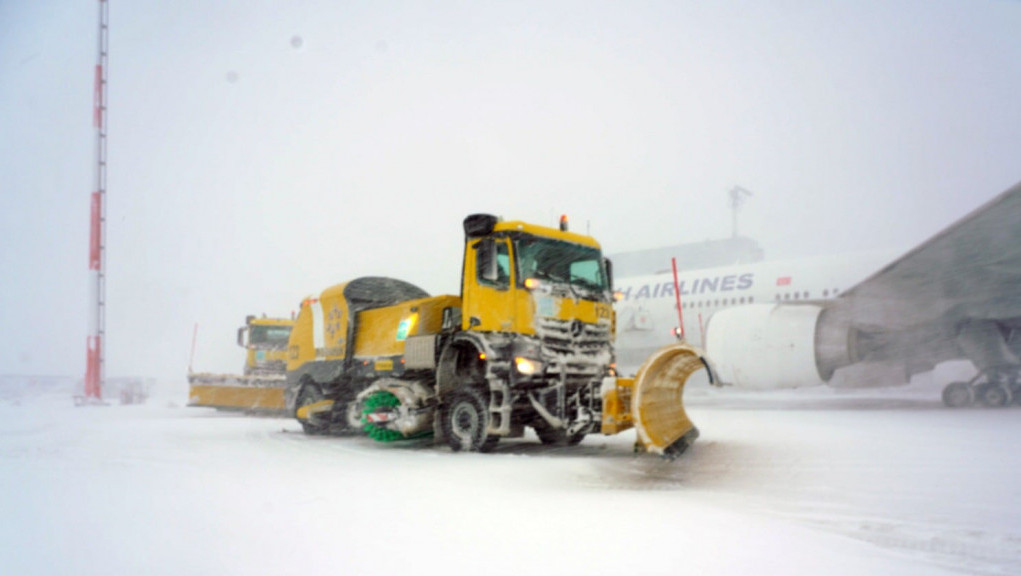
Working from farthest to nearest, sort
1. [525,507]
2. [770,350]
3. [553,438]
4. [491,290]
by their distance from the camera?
[770,350] < [553,438] < [491,290] < [525,507]

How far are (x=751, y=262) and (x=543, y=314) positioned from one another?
38.6 feet

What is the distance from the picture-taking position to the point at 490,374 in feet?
29.6

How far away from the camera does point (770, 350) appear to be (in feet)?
46.6

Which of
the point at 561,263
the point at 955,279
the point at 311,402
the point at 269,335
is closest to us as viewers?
the point at 561,263

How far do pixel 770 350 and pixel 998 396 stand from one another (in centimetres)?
538

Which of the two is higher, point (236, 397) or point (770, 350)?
point (770, 350)

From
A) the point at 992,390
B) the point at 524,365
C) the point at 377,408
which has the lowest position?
the point at 992,390

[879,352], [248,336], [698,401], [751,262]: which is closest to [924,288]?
[879,352]

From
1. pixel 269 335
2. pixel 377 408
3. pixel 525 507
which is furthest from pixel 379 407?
pixel 269 335

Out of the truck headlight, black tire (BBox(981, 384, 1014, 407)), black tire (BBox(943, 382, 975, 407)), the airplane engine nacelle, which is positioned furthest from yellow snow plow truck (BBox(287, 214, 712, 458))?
black tire (BBox(981, 384, 1014, 407))

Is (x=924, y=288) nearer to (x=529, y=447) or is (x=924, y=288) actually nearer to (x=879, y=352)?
(x=879, y=352)

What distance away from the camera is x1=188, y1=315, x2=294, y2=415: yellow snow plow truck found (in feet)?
58.4

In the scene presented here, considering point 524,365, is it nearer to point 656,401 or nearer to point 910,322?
point 656,401

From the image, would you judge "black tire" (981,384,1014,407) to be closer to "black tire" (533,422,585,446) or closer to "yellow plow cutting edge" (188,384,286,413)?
"black tire" (533,422,585,446)
